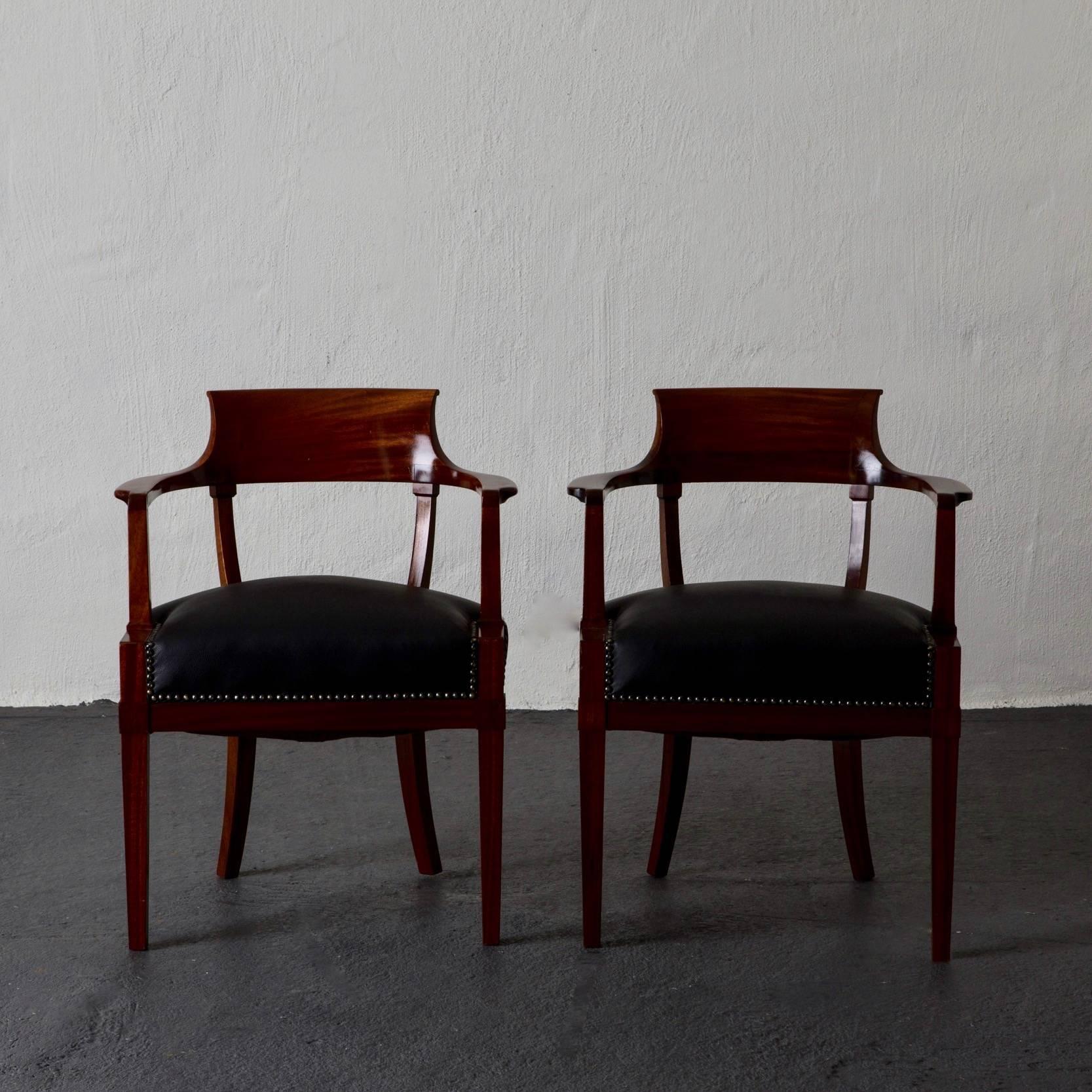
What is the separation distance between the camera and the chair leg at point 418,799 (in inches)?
98.6

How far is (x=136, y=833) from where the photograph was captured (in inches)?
Result: 87.0

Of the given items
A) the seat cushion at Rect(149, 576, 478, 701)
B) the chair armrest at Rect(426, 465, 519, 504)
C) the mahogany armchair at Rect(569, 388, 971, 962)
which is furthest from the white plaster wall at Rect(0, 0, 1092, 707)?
the seat cushion at Rect(149, 576, 478, 701)

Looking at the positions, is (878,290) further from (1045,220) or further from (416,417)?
(416,417)

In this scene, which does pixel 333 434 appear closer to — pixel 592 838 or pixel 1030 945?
pixel 592 838

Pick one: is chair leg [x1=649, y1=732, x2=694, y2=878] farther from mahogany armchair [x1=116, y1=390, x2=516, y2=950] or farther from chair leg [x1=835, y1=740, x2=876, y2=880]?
mahogany armchair [x1=116, y1=390, x2=516, y2=950]

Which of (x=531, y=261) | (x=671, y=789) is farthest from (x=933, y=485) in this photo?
(x=531, y=261)

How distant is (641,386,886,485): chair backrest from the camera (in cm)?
258

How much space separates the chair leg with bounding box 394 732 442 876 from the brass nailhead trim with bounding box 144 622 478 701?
328mm

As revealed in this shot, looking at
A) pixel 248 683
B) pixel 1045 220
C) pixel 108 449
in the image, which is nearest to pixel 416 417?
pixel 248 683

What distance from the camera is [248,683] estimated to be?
6.99 ft

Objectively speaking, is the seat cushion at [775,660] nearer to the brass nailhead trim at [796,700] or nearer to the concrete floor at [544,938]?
the brass nailhead trim at [796,700]

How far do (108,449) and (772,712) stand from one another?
2160mm

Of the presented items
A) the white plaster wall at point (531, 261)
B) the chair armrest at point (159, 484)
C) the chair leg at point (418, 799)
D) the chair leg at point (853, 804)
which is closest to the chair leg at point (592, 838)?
the chair leg at point (418, 799)

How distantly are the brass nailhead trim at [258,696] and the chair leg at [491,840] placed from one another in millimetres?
133
